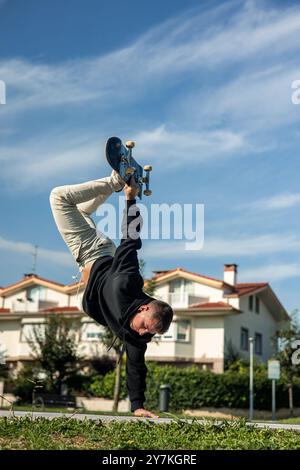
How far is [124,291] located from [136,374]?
3.57 feet

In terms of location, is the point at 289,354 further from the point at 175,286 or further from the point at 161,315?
the point at 161,315

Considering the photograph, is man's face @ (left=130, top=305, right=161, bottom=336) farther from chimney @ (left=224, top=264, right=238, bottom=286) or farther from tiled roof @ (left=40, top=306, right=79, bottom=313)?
tiled roof @ (left=40, top=306, right=79, bottom=313)

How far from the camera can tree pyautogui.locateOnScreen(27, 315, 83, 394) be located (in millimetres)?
39125

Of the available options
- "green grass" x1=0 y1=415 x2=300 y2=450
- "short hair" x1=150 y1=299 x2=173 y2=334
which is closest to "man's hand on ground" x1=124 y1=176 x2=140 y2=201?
"short hair" x1=150 y1=299 x2=173 y2=334

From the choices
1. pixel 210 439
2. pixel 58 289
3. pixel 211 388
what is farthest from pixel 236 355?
pixel 210 439

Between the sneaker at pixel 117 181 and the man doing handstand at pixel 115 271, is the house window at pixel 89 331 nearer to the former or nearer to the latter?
the man doing handstand at pixel 115 271

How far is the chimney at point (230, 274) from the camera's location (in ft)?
147

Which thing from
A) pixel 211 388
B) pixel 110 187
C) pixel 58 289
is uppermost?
pixel 58 289

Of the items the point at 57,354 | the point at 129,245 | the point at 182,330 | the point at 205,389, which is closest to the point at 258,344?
the point at 182,330

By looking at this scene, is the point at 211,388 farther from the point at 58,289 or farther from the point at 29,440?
the point at 29,440

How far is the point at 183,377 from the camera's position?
112 feet

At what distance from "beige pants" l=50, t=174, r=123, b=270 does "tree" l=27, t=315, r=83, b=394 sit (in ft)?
108

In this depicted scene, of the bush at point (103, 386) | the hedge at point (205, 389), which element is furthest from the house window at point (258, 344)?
the bush at point (103, 386)

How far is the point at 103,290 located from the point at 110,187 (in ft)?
3.43
